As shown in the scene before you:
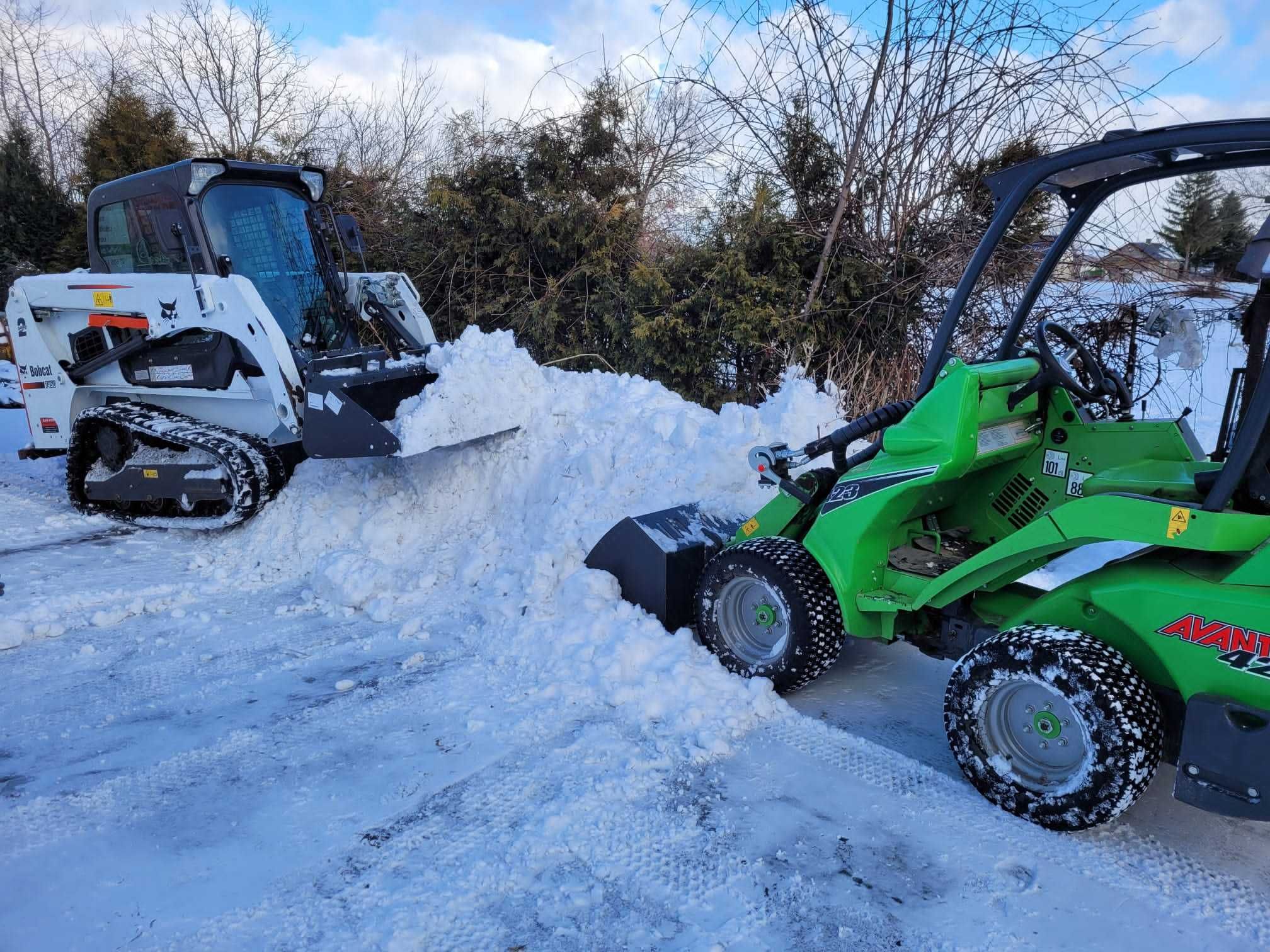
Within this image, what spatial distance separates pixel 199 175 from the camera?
5.60 metres

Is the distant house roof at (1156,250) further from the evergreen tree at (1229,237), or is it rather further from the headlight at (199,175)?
the headlight at (199,175)

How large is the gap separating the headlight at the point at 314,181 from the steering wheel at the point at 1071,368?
5329mm

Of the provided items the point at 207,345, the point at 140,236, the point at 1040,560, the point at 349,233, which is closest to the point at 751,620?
the point at 1040,560

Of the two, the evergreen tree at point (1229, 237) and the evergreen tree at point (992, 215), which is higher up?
the evergreen tree at point (992, 215)

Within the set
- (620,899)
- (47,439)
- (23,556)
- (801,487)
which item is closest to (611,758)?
(620,899)

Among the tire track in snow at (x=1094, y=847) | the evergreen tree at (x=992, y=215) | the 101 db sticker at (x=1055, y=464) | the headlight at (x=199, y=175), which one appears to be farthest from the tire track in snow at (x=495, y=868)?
the evergreen tree at (x=992, y=215)

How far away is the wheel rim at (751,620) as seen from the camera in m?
3.38

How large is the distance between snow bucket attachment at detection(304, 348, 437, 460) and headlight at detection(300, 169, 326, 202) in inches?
59.9

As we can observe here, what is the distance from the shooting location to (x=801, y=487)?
352 cm

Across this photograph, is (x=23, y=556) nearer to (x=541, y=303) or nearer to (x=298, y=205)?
(x=298, y=205)

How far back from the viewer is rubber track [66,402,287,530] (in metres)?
5.49

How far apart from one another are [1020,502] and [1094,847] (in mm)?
1362

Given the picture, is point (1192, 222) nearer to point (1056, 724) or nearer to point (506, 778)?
point (1056, 724)

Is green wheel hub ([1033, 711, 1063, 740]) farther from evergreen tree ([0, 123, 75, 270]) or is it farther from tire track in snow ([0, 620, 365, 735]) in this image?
evergreen tree ([0, 123, 75, 270])
